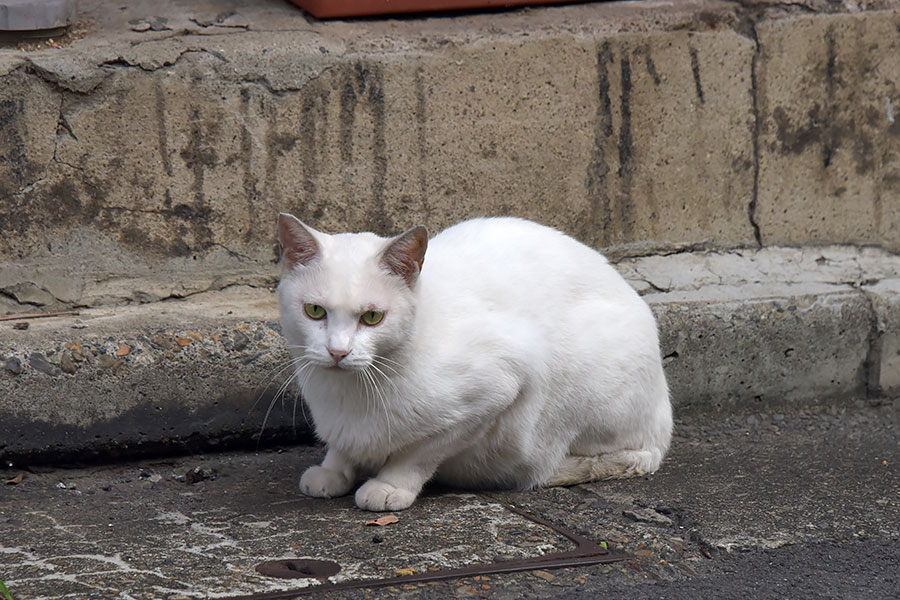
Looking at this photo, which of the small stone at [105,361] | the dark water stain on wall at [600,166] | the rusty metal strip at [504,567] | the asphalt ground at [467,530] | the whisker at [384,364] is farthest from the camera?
the dark water stain on wall at [600,166]

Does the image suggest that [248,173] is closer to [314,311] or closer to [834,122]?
[314,311]

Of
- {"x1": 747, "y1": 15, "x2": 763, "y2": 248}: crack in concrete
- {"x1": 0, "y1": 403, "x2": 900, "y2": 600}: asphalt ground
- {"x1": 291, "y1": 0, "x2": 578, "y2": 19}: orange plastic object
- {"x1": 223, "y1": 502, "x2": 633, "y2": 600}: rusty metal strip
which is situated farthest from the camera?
{"x1": 747, "y1": 15, "x2": 763, "y2": 248}: crack in concrete

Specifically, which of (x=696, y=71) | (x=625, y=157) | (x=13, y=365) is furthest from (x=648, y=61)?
(x=13, y=365)

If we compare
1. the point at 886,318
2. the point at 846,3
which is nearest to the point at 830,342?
the point at 886,318

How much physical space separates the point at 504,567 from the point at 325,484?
0.75 meters

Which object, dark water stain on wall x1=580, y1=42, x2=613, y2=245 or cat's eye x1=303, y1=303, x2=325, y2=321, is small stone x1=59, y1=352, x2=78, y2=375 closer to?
cat's eye x1=303, y1=303, x2=325, y2=321

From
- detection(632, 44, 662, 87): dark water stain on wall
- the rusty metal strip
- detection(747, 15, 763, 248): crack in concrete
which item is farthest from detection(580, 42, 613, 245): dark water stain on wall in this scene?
the rusty metal strip

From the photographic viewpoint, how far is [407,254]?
2.83 metres

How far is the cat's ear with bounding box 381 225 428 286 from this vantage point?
9.16ft

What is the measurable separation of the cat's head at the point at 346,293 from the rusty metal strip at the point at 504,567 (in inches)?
21.5

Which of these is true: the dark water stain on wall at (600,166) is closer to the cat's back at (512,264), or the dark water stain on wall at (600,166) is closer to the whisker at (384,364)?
the cat's back at (512,264)

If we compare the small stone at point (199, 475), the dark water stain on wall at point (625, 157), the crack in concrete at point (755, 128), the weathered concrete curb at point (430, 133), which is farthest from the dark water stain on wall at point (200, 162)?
the crack in concrete at point (755, 128)

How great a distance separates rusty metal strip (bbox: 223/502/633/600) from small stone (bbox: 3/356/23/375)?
53.1 inches

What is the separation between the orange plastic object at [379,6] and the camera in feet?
12.3
